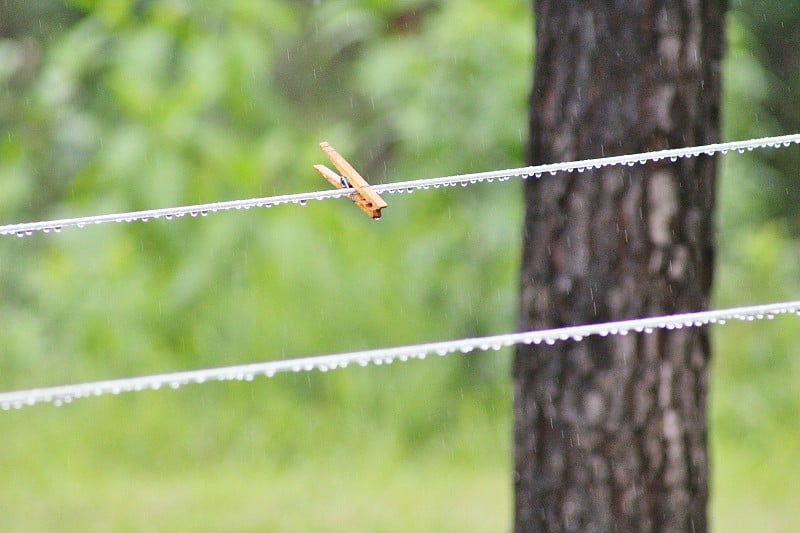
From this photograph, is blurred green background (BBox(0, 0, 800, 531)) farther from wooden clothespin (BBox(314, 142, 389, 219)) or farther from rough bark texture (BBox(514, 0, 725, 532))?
wooden clothespin (BBox(314, 142, 389, 219))

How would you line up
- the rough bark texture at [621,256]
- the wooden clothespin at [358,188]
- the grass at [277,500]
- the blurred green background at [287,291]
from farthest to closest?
the blurred green background at [287,291]
the grass at [277,500]
the rough bark texture at [621,256]
the wooden clothespin at [358,188]

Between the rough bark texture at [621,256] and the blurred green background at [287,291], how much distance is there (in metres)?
2.13

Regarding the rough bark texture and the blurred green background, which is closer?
the rough bark texture

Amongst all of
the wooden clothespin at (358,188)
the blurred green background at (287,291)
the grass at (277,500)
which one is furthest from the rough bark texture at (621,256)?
the blurred green background at (287,291)

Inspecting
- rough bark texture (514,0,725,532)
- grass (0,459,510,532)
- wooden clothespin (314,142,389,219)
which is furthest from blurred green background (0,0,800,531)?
wooden clothespin (314,142,389,219)

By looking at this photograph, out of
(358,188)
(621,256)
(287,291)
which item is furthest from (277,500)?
(358,188)

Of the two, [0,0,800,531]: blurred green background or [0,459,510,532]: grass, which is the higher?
[0,0,800,531]: blurred green background

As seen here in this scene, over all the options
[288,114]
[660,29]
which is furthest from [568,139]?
[288,114]

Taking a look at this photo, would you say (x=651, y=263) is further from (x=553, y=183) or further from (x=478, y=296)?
(x=478, y=296)

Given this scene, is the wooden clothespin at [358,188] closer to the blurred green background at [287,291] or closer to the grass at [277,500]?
the grass at [277,500]

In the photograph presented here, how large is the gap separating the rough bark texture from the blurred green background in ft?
6.97

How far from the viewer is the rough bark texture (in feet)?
9.57

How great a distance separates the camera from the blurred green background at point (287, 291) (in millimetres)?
5508

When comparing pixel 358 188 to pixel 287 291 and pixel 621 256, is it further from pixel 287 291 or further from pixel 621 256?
pixel 287 291
